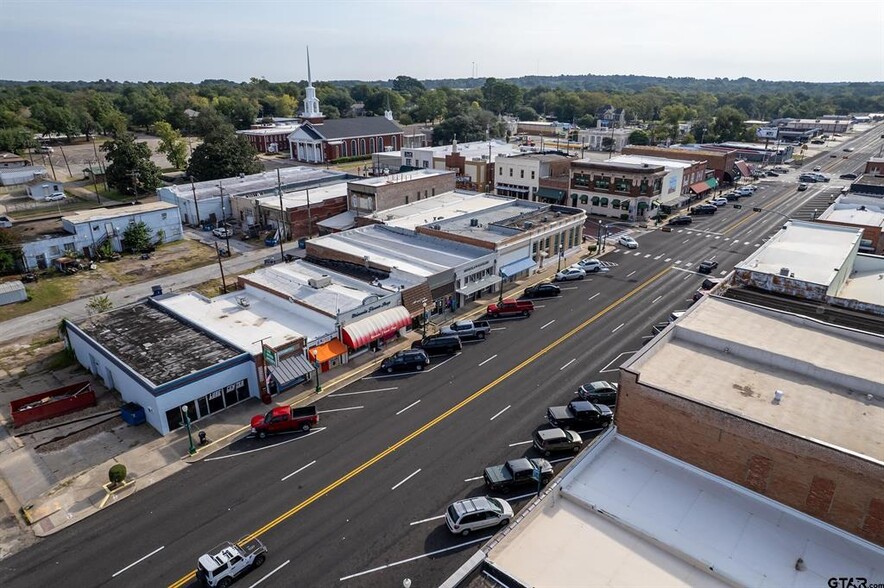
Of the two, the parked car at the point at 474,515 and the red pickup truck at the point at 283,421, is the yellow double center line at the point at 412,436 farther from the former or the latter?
the parked car at the point at 474,515

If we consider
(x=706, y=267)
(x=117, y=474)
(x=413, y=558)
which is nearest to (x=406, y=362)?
(x=413, y=558)

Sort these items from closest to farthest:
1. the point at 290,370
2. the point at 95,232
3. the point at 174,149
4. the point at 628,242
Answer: the point at 290,370
the point at 95,232
the point at 628,242
the point at 174,149

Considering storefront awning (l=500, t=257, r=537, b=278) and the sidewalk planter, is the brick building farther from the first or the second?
the sidewalk planter

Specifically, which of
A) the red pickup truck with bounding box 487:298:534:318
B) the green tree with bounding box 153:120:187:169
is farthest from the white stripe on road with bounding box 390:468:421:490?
the green tree with bounding box 153:120:187:169

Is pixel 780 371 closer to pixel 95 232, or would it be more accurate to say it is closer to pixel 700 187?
pixel 95 232

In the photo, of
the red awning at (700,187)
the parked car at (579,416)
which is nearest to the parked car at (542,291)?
the parked car at (579,416)

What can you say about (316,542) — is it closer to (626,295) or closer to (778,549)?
(778,549)
